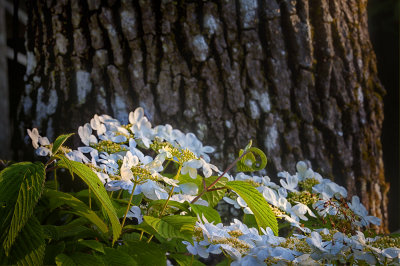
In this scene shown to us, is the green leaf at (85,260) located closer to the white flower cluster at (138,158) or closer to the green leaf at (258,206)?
the white flower cluster at (138,158)

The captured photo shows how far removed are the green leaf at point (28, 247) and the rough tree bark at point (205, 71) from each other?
0.74m

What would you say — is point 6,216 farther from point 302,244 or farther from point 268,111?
point 268,111

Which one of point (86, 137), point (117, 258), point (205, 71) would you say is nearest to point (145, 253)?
point (117, 258)

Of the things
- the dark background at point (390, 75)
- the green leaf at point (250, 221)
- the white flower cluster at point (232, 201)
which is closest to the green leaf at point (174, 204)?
the white flower cluster at point (232, 201)

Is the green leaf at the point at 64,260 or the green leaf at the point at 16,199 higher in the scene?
the green leaf at the point at 16,199

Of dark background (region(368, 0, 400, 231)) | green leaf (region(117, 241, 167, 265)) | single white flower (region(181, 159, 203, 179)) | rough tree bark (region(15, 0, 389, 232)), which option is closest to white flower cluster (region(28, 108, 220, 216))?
single white flower (region(181, 159, 203, 179))

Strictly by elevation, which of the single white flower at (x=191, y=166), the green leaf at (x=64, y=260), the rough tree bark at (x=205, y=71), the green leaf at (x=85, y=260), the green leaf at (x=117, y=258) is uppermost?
the rough tree bark at (x=205, y=71)

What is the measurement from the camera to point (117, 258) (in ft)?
2.67

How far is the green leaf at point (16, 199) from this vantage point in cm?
70

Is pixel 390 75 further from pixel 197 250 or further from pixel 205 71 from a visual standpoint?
pixel 197 250

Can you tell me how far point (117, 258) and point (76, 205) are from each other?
0.18m

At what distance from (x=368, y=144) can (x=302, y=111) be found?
1.25 ft

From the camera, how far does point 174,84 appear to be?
1.47 meters

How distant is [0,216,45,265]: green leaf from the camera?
74cm
